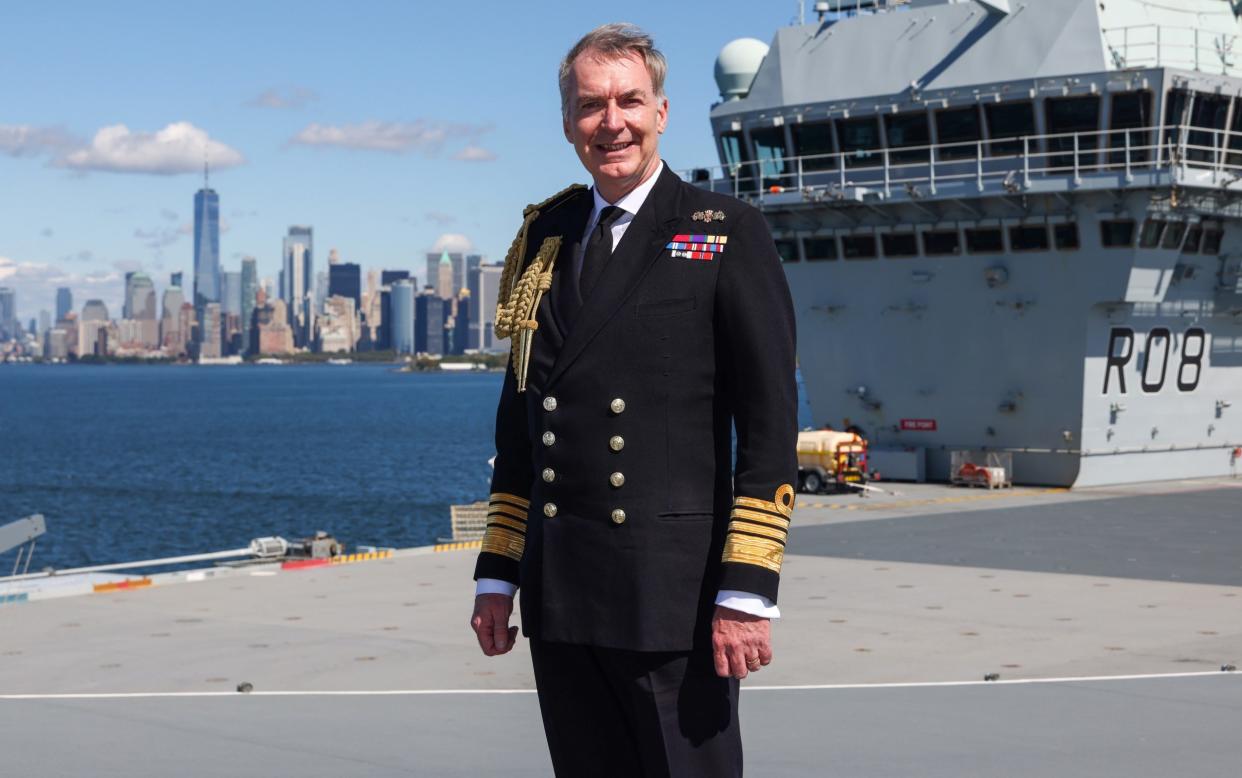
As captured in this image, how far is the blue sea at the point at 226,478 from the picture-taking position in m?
53.1

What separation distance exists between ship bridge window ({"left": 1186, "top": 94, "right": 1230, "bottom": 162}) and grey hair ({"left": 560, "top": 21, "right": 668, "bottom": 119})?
29.0m

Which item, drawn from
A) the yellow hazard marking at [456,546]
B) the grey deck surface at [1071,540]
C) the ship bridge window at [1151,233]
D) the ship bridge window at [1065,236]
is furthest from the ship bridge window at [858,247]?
the yellow hazard marking at [456,546]

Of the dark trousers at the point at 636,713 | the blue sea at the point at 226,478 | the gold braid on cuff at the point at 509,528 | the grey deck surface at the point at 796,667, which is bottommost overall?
the blue sea at the point at 226,478

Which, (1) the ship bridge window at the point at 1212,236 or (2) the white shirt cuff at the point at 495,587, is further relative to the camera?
(1) the ship bridge window at the point at 1212,236

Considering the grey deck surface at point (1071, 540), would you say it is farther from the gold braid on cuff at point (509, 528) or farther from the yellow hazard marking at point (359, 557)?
the gold braid on cuff at point (509, 528)

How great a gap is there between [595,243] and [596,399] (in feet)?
1.64

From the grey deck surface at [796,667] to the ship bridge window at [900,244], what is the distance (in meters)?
12.1

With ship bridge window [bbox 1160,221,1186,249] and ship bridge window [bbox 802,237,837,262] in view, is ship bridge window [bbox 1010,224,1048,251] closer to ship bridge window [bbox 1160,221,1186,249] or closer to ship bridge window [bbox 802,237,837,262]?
ship bridge window [bbox 1160,221,1186,249]

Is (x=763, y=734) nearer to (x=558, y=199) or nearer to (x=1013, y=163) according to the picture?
(x=558, y=199)

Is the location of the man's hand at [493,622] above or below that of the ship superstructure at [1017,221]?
below

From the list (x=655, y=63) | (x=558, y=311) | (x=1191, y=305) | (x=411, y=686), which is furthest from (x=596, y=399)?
(x=1191, y=305)

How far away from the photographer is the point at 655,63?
4.57 metres

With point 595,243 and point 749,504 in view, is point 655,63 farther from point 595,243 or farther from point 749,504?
point 749,504

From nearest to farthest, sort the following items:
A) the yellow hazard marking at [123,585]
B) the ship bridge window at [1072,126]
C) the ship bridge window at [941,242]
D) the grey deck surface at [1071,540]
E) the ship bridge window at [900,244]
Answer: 1. the yellow hazard marking at [123,585]
2. the grey deck surface at [1071,540]
3. the ship bridge window at [1072,126]
4. the ship bridge window at [941,242]
5. the ship bridge window at [900,244]
